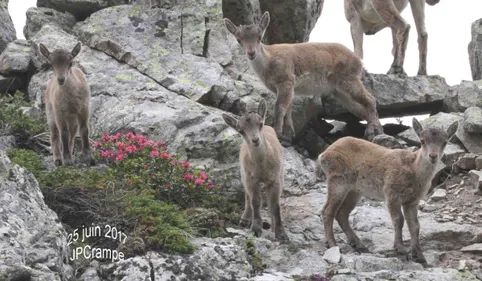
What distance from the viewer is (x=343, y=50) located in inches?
621

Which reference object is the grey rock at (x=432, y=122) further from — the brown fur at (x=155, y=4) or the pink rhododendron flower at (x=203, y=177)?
the brown fur at (x=155, y=4)

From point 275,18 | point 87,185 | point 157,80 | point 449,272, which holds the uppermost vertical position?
point 275,18

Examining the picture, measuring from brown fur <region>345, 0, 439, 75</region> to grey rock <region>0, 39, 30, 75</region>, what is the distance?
702 cm

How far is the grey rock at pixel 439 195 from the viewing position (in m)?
13.1

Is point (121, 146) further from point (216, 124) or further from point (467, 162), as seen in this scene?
A: point (467, 162)

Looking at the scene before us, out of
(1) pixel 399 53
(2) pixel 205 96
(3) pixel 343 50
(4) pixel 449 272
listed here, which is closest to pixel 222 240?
(4) pixel 449 272

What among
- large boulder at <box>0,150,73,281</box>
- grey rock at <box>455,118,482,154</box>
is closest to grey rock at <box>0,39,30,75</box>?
large boulder at <box>0,150,73,281</box>

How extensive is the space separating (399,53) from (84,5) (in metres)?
6.50

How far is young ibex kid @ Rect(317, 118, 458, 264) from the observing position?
10.8 meters

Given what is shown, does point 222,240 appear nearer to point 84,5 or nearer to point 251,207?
point 251,207

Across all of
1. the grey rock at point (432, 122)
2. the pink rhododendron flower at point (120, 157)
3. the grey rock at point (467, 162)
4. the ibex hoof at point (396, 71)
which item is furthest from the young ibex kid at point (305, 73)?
the pink rhododendron flower at point (120, 157)

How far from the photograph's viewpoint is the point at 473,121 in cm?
1419

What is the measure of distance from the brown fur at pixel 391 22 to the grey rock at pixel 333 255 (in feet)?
24.2

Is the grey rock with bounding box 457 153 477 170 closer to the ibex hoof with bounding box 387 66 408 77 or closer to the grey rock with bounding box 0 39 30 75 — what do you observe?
the ibex hoof with bounding box 387 66 408 77
